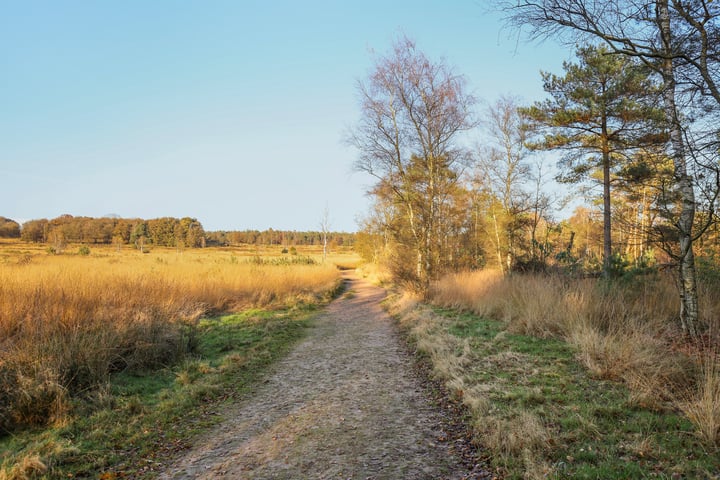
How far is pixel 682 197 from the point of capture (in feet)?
20.3

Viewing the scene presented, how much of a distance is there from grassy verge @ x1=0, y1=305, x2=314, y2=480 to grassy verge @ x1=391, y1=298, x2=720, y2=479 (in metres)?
3.53

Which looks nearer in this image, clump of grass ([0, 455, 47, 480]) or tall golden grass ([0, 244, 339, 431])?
clump of grass ([0, 455, 47, 480])

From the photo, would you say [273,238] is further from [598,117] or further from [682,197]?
[682,197]

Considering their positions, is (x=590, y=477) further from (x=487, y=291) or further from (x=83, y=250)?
(x=83, y=250)

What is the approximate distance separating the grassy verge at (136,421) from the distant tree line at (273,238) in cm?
9489

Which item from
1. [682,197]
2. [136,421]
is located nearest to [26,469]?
[136,421]

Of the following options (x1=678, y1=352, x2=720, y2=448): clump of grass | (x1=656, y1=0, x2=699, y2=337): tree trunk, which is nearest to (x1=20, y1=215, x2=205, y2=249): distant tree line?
(x1=656, y1=0, x2=699, y2=337): tree trunk

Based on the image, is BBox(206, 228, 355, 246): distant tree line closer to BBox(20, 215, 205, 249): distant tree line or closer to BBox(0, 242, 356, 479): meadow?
BBox(20, 215, 205, 249): distant tree line

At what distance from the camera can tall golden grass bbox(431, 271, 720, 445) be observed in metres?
4.19

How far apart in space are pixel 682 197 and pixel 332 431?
6.74m

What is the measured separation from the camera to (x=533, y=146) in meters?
15.2

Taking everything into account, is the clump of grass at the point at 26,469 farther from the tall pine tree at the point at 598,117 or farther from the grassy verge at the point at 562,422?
the tall pine tree at the point at 598,117

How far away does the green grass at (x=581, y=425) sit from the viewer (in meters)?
3.05

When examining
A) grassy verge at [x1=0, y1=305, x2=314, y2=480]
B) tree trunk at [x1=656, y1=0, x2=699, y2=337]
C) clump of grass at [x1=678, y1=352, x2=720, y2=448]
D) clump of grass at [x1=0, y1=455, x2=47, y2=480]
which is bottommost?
grassy verge at [x1=0, y1=305, x2=314, y2=480]
